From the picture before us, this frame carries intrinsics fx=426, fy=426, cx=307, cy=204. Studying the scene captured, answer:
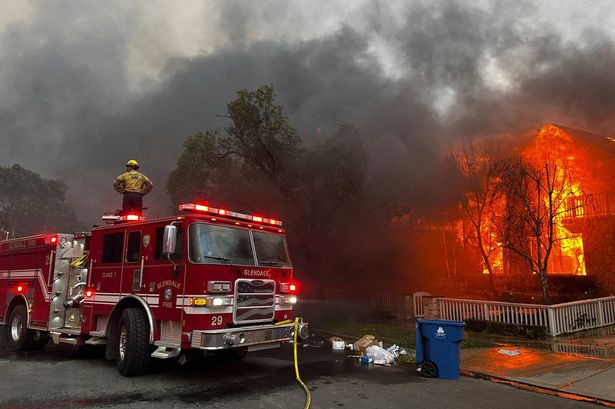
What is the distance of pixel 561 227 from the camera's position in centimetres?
1455

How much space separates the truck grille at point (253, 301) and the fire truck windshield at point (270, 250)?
1.12ft

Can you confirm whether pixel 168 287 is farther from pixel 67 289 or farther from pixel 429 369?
pixel 429 369

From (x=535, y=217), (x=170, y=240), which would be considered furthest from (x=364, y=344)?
(x=535, y=217)

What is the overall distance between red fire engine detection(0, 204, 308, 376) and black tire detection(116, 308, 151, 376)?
12 millimetres

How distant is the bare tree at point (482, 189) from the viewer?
12.9 meters

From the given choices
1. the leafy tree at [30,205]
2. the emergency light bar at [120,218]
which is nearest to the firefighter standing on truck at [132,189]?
the emergency light bar at [120,218]

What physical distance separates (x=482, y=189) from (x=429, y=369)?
9.05 m

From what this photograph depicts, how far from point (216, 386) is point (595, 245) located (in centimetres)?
1338

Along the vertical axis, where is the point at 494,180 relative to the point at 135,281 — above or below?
above

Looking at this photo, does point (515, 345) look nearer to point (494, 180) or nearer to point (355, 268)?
point (494, 180)

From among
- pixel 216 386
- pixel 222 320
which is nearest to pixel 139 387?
pixel 216 386

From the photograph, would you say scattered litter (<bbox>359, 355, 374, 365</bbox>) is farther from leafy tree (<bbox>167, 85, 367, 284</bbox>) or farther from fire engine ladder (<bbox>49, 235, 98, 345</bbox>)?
leafy tree (<bbox>167, 85, 367, 284</bbox>)

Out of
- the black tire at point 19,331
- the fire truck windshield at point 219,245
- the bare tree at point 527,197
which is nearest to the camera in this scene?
the fire truck windshield at point 219,245

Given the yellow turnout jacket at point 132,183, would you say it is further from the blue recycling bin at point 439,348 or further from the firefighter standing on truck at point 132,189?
the blue recycling bin at point 439,348
